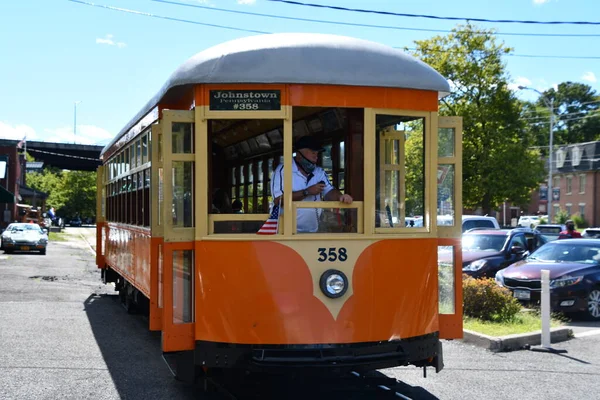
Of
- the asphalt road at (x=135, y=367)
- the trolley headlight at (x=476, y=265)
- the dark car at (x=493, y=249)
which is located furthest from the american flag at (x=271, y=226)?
the trolley headlight at (x=476, y=265)

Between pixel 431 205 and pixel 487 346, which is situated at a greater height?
pixel 431 205

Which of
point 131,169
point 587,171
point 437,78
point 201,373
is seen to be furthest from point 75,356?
point 587,171

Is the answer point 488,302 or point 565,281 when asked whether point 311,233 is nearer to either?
point 488,302

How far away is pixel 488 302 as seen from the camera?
10977 millimetres

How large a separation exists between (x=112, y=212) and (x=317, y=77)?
24.0 feet

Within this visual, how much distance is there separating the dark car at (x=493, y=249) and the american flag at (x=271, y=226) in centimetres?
1000

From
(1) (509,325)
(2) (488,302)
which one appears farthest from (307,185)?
(2) (488,302)

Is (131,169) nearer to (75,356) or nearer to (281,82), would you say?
(75,356)

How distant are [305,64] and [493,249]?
11520 millimetres

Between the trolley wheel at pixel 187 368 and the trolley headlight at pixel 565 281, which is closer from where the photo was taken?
the trolley wheel at pixel 187 368

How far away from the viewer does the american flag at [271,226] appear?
5910 millimetres

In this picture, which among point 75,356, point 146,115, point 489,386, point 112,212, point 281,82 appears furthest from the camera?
point 112,212

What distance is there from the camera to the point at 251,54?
19.4ft

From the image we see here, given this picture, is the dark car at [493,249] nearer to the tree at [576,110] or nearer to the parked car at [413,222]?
the parked car at [413,222]
